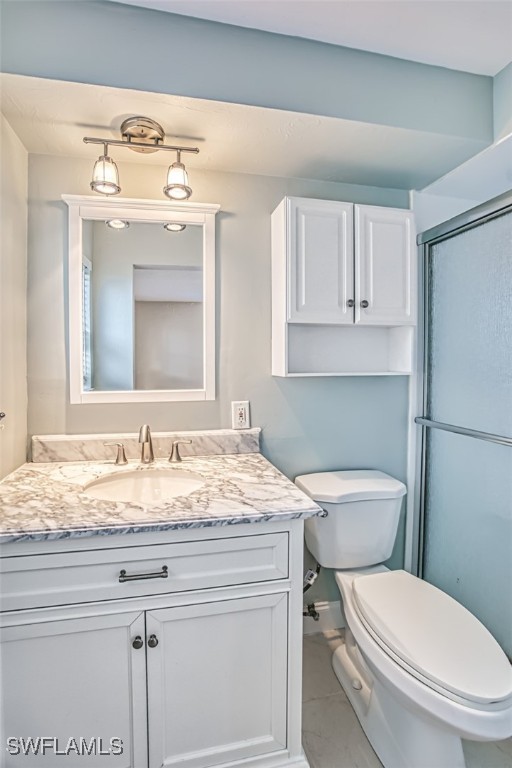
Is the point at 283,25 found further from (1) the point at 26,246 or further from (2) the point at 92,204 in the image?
(1) the point at 26,246

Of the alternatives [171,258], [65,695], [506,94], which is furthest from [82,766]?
[506,94]

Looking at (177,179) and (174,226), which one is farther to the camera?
(174,226)

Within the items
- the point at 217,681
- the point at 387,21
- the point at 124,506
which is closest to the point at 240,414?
the point at 124,506

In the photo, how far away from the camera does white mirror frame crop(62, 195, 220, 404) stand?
5.18 ft

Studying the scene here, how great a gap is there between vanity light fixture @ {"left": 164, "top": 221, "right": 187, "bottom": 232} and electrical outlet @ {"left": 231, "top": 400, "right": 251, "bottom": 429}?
2.54 feet

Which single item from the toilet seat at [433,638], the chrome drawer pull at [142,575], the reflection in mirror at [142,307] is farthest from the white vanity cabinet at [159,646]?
the reflection in mirror at [142,307]

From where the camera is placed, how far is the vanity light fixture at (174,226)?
→ 5.46 feet

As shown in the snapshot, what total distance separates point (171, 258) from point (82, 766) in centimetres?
168

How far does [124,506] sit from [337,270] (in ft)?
3.96

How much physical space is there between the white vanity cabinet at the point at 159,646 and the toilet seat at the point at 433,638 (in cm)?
29

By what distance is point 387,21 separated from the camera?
4.12ft

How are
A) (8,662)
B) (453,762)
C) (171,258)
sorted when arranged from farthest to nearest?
(171,258) → (453,762) → (8,662)

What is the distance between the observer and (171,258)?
168 centimetres

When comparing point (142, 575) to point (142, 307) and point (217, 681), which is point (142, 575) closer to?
point (217, 681)
